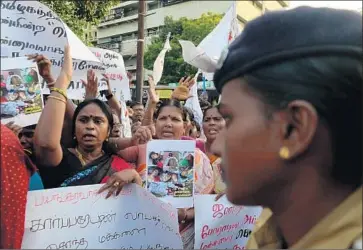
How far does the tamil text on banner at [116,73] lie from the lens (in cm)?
418

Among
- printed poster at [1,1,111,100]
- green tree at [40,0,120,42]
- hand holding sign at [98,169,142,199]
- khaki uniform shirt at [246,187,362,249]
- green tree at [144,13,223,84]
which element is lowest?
hand holding sign at [98,169,142,199]

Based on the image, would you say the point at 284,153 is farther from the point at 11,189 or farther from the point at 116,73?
the point at 116,73

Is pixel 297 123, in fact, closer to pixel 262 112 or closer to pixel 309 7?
pixel 262 112

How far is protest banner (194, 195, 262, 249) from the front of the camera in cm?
216

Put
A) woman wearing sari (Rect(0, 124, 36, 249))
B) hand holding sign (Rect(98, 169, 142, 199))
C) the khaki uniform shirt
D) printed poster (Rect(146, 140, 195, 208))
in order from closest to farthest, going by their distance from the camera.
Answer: the khaki uniform shirt, woman wearing sari (Rect(0, 124, 36, 249)), hand holding sign (Rect(98, 169, 142, 199)), printed poster (Rect(146, 140, 195, 208))

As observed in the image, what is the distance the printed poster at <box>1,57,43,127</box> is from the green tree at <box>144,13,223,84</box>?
2867 centimetres

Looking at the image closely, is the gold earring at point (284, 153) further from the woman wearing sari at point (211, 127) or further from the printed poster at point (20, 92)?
the woman wearing sari at point (211, 127)

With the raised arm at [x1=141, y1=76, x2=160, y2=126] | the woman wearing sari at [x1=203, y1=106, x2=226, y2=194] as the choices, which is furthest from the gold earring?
the raised arm at [x1=141, y1=76, x2=160, y2=126]

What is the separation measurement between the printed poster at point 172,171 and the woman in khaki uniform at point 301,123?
1.23 metres

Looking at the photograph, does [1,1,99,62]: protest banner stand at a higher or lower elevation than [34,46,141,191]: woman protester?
higher

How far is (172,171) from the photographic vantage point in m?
2.21

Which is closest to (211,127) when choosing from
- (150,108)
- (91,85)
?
(150,108)

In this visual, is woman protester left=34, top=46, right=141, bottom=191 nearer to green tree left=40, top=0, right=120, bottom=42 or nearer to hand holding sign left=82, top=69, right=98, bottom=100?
hand holding sign left=82, top=69, right=98, bottom=100

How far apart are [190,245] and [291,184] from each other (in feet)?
4.83
